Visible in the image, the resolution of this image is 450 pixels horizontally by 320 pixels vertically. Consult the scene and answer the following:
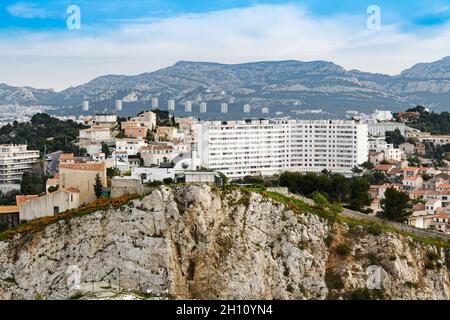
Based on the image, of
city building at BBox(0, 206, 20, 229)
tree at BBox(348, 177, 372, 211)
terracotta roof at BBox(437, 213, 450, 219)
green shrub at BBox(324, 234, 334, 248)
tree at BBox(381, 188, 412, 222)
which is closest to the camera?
green shrub at BBox(324, 234, 334, 248)

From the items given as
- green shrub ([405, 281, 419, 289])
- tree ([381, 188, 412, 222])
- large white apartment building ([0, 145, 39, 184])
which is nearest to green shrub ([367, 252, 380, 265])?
green shrub ([405, 281, 419, 289])

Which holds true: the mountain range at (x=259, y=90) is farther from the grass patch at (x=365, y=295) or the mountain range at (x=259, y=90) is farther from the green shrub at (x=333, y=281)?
the grass patch at (x=365, y=295)

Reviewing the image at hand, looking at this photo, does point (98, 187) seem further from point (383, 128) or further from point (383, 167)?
point (383, 128)

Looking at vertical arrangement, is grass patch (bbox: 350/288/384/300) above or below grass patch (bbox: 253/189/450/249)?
below

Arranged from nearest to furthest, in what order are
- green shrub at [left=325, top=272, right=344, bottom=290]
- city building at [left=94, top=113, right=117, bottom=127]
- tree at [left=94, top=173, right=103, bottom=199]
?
green shrub at [left=325, top=272, right=344, bottom=290], tree at [left=94, top=173, right=103, bottom=199], city building at [left=94, top=113, right=117, bottom=127]

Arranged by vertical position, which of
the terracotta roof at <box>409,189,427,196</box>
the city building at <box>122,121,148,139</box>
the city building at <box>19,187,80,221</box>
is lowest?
the terracotta roof at <box>409,189,427,196</box>

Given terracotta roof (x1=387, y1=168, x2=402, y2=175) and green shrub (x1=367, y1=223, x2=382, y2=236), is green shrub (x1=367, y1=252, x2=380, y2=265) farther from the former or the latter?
terracotta roof (x1=387, y1=168, x2=402, y2=175)

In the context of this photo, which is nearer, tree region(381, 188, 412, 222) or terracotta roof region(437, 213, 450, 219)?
tree region(381, 188, 412, 222)

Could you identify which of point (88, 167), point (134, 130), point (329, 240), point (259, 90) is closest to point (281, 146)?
point (134, 130)

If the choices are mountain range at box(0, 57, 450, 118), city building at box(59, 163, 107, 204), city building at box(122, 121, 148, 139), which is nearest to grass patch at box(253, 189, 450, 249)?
city building at box(59, 163, 107, 204)
